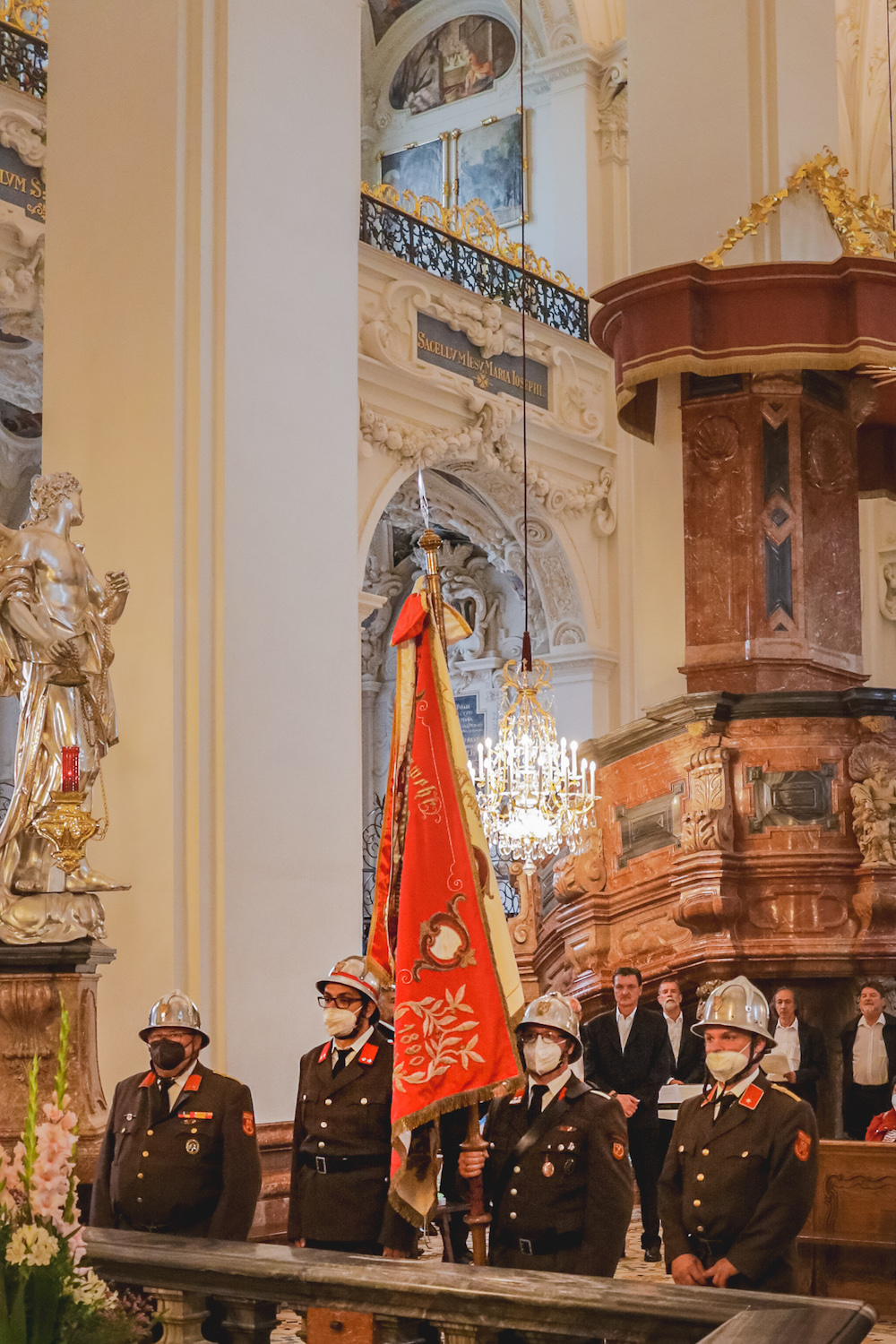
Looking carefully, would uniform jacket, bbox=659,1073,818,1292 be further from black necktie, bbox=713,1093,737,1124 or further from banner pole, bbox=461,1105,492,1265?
banner pole, bbox=461,1105,492,1265

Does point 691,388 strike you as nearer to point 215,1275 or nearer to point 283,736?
point 283,736

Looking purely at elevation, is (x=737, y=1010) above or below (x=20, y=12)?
below

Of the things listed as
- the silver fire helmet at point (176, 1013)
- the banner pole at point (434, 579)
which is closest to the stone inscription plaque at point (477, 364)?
the banner pole at point (434, 579)

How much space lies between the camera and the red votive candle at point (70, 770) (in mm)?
5684

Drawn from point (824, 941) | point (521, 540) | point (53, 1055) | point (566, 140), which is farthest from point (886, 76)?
point (53, 1055)

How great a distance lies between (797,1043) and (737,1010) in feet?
13.6

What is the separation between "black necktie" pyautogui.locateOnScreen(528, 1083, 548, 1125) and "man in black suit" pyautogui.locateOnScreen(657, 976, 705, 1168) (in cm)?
329

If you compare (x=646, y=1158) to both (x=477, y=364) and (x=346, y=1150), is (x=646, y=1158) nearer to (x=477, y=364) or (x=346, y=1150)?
(x=346, y=1150)

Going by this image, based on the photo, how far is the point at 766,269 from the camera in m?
9.62

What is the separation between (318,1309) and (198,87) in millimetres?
4880

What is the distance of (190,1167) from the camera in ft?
15.6

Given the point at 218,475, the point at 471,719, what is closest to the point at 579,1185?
the point at 218,475

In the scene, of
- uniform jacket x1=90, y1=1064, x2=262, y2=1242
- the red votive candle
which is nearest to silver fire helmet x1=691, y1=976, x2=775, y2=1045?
uniform jacket x1=90, y1=1064, x2=262, y2=1242

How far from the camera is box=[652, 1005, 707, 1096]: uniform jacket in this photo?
7.88 m
